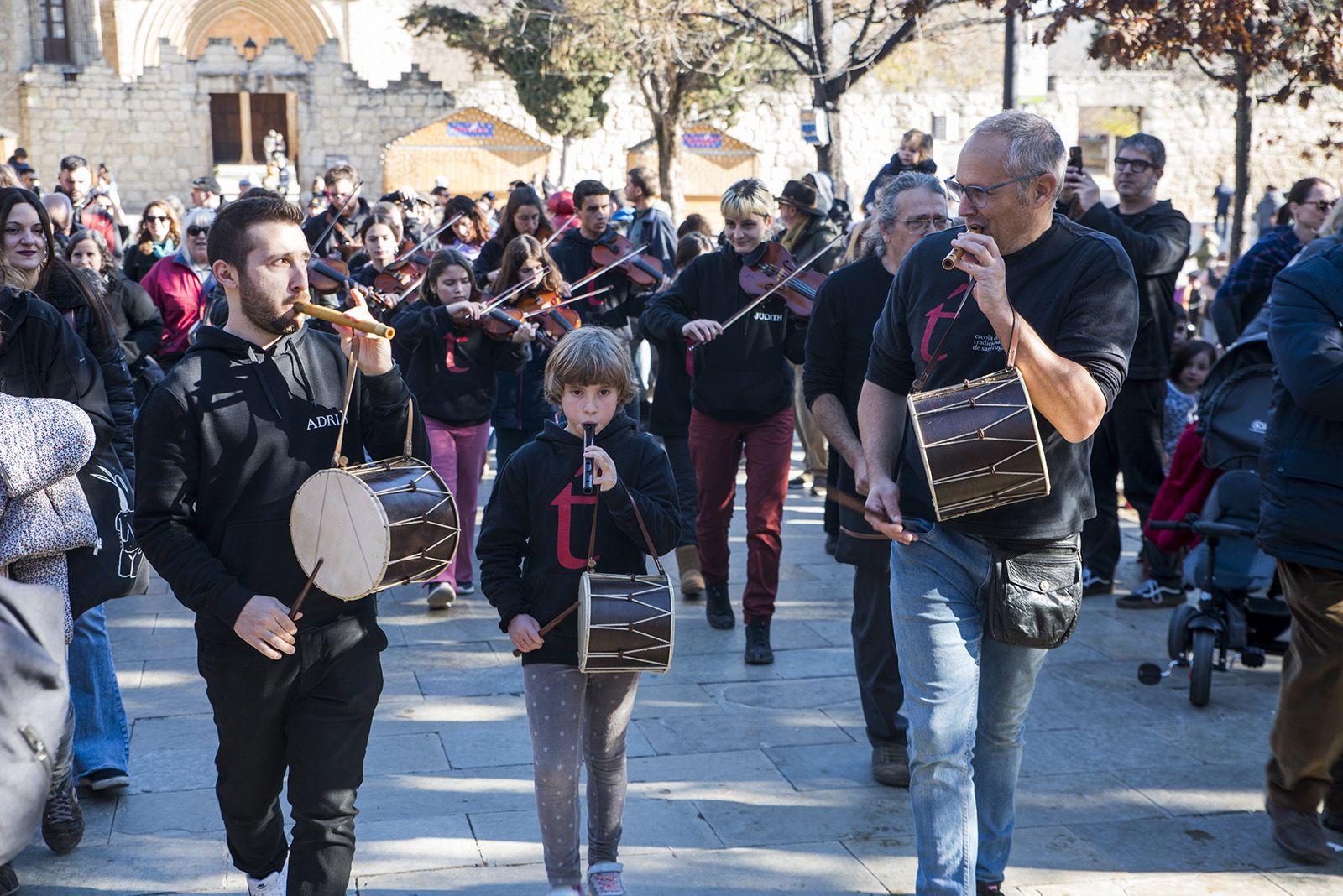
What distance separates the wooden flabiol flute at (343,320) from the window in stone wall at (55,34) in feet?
137

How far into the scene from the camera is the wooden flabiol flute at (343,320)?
2879mm

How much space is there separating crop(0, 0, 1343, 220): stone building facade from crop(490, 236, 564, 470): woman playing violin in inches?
1077

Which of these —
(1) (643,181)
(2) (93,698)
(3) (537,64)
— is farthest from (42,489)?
(3) (537,64)

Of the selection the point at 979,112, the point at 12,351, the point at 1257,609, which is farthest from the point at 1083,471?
the point at 979,112

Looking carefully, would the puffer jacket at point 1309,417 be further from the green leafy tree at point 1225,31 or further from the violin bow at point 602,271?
the green leafy tree at point 1225,31

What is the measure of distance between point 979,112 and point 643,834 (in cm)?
3490

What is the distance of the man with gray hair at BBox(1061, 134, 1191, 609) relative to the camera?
653 cm

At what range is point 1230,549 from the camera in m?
5.43

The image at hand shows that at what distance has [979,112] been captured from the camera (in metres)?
36.3

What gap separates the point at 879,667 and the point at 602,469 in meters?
1.53

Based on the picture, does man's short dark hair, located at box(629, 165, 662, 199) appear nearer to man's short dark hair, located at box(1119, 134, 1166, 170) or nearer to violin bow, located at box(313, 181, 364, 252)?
violin bow, located at box(313, 181, 364, 252)

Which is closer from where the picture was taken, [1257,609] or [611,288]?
[1257,609]

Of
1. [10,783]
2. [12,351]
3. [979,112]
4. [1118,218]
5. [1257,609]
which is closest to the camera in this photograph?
[10,783]

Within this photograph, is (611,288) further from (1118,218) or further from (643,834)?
(643,834)
